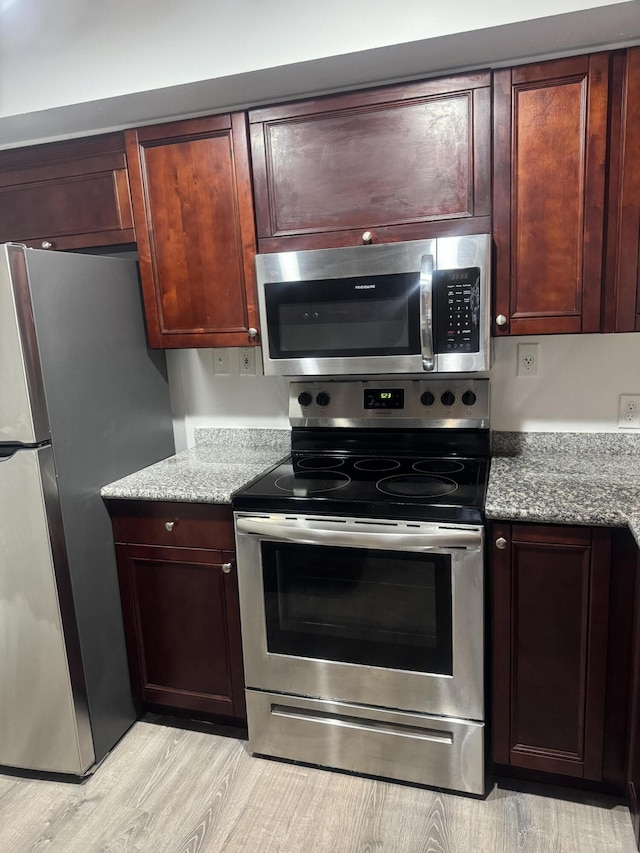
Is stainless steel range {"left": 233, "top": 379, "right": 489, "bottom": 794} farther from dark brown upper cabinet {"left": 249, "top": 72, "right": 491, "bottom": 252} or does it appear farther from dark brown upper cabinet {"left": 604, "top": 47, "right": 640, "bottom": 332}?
dark brown upper cabinet {"left": 249, "top": 72, "right": 491, "bottom": 252}

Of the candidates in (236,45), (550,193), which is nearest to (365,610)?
(550,193)

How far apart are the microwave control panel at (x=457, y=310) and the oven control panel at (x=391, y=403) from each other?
0.31m

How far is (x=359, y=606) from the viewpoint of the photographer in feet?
5.71

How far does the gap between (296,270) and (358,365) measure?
1.21 ft

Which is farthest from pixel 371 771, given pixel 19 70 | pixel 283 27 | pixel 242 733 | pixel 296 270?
pixel 19 70

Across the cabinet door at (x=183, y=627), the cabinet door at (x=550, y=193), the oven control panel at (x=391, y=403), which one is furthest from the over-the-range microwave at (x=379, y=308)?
the cabinet door at (x=183, y=627)

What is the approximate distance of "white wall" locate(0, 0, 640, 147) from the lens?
58.4 inches

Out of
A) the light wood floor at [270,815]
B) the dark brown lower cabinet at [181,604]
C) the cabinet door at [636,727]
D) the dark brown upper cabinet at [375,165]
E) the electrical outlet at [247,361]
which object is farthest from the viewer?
the electrical outlet at [247,361]

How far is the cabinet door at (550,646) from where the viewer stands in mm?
1558

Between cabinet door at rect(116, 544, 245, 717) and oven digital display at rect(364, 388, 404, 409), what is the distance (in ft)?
2.46

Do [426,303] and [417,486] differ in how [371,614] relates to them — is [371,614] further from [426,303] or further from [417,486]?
[426,303]

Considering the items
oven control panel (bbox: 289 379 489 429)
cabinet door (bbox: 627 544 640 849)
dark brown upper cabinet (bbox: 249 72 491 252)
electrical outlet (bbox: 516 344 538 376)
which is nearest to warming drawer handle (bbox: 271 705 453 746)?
cabinet door (bbox: 627 544 640 849)

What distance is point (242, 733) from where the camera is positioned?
2.05 metres

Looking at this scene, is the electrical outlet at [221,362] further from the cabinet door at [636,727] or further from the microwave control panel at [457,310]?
the cabinet door at [636,727]
